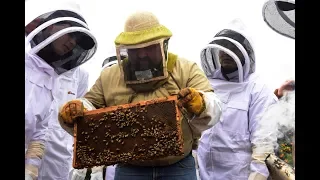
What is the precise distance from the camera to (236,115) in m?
2.88

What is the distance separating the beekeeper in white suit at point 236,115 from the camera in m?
2.83

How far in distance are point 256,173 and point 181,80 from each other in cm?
113

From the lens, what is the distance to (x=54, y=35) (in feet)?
8.46

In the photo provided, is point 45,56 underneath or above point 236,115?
above

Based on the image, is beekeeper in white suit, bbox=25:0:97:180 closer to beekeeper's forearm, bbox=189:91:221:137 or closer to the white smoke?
beekeeper's forearm, bbox=189:91:221:137

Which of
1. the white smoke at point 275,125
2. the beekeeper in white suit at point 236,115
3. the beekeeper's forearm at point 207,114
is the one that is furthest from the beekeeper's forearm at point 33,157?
the white smoke at point 275,125

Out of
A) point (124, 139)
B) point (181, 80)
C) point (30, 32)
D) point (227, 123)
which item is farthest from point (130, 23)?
point (227, 123)

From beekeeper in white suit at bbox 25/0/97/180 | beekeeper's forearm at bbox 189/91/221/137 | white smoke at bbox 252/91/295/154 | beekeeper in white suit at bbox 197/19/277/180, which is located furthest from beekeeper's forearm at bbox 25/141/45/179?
white smoke at bbox 252/91/295/154

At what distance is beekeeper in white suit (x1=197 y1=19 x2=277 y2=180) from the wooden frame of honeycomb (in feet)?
3.70

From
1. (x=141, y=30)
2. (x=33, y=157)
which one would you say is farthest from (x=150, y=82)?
(x=33, y=157)

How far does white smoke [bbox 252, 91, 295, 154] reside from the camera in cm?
254

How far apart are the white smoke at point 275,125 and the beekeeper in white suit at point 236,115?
53 millimetres

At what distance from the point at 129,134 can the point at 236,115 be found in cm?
119

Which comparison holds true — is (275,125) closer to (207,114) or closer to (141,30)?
(207,114)
